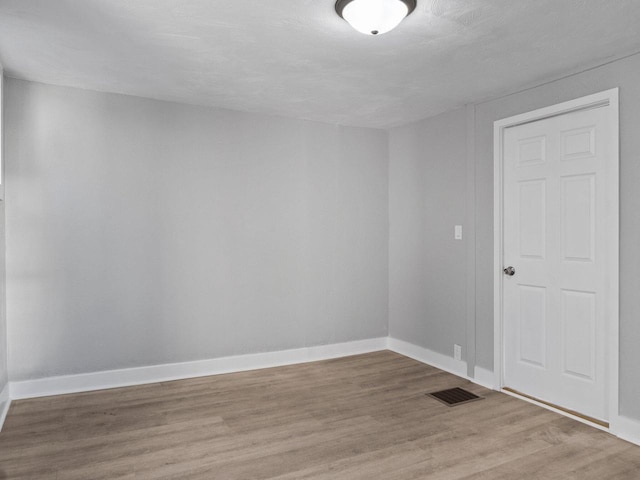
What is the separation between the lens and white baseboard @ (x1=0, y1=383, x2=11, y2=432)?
9.92ft

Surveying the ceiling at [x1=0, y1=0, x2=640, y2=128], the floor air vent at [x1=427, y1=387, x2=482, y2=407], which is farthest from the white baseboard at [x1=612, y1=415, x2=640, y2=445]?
the ceiling at [x1=0, y1=0, x2=640, y2=128]

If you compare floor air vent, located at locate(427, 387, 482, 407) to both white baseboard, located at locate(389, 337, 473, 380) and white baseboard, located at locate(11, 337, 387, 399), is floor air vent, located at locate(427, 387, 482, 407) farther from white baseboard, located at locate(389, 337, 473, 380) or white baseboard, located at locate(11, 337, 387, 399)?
white baseboard, located at locate(11, 337, 387, 399)

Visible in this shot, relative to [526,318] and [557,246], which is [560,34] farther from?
[526,318]

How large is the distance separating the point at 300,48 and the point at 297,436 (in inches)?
96.3

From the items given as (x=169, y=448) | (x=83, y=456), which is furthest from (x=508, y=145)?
(x=83, y=456)

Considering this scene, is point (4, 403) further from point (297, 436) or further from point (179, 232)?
point (297, 436)

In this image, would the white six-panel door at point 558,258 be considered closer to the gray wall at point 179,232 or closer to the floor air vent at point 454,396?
the floor air vent at point 454,396

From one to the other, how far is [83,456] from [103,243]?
5.57 ft

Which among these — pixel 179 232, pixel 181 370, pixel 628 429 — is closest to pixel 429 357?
pixel 628 429

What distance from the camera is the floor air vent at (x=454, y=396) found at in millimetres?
3424

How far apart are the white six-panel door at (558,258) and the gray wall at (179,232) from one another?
1644mm

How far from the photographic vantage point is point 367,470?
244cm

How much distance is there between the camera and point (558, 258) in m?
3.30

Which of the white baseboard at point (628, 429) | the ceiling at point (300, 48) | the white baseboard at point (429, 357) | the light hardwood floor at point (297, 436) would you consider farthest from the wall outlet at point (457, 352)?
the ceiling at point (300, 48)
